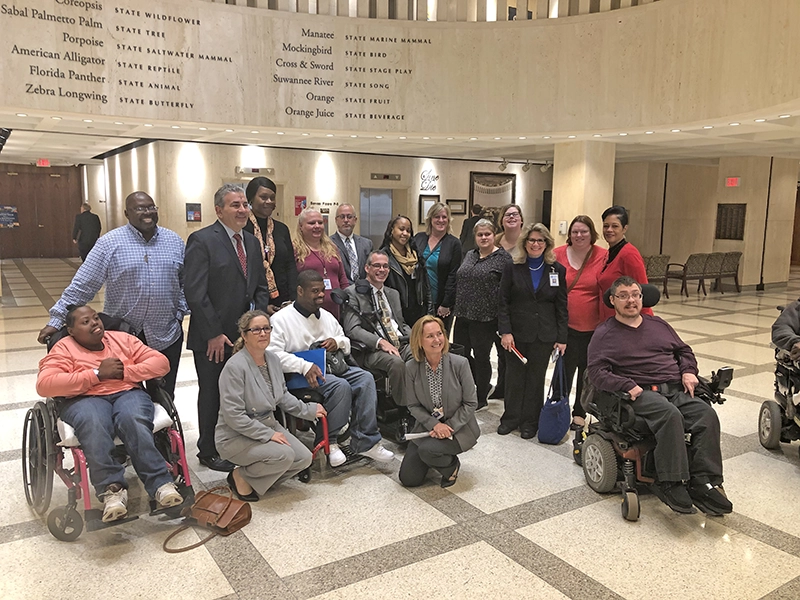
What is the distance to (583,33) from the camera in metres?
7.75

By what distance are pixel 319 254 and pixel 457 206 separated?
10767mm

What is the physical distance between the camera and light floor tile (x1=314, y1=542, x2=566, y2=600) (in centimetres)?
252

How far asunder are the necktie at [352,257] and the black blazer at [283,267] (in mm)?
573

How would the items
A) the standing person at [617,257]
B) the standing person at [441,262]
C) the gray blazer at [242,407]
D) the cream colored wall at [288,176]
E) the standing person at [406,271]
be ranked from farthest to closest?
the cream colored wall at [288,176] < the standing person at [441,262] < the standing person at [406,271] < the standing person at [617,257] < the gray blazer at [242,407]

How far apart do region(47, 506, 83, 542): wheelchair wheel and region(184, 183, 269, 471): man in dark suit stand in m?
0.95

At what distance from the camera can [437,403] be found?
364 centimetres

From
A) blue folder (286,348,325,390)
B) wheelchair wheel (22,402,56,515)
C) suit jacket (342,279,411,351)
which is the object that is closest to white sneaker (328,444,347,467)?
blue folder (286,348,325,390)

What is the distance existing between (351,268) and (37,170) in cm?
1893

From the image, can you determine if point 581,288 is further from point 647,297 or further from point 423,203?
point 423,203

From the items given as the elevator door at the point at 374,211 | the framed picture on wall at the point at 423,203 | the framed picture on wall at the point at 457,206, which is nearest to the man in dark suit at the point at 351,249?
the elevator door at the point at 374,211

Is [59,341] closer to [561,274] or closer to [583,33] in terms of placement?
[561,274]

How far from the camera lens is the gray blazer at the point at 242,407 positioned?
3.23m

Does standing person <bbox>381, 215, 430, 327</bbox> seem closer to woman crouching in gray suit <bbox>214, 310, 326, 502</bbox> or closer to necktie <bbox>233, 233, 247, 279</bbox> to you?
necktie <bbox>233, 233, 247, 279</bbox>

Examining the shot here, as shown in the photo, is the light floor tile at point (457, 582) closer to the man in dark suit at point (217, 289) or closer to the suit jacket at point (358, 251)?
the man in dark suit at point (217, 289)
